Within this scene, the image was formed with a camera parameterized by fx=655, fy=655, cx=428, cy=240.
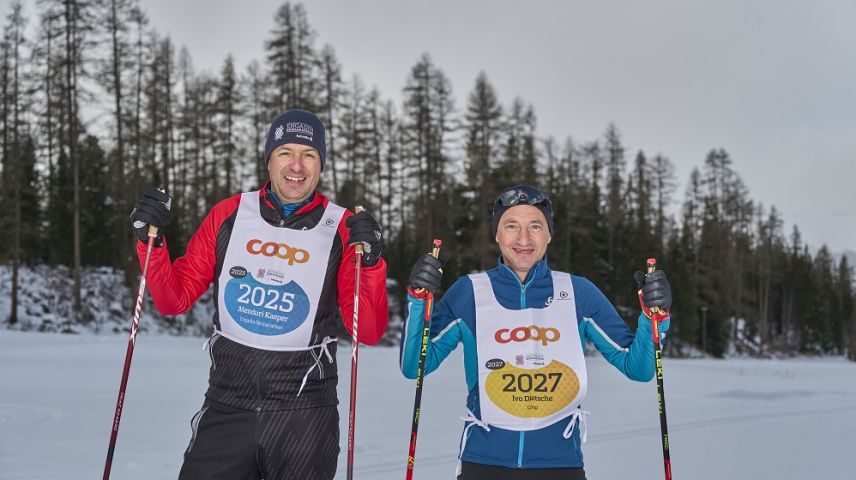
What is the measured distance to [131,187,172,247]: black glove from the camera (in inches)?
112

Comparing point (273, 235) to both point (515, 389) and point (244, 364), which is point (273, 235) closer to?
point (244, 364)

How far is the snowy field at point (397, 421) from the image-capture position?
579cm

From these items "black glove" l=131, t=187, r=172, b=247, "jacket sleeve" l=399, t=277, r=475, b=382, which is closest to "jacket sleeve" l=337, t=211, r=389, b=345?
"jacket sleeve" l=399, t=277, r=475, b=382

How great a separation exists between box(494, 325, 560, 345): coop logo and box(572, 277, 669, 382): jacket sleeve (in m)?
0.16

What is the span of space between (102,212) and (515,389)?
1032 inches

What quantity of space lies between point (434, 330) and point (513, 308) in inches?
14.8

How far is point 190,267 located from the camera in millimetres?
3004

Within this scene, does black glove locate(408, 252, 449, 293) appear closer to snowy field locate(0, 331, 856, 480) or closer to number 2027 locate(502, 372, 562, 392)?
number 2027 locate(502, 372, 562, 392)

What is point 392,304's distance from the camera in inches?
1127

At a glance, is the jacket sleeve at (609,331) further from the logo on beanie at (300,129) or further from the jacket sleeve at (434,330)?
the logo on beanie at (300,129)

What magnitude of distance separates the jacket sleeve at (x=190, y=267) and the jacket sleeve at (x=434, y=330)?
3.04ft

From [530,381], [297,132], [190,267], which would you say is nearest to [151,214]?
[190,267]

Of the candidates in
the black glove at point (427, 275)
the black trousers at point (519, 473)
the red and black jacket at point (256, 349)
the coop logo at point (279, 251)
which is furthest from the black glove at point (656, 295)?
the coop logo at point (279, 251)

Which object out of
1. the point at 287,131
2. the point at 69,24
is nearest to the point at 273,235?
the point at 287,131
